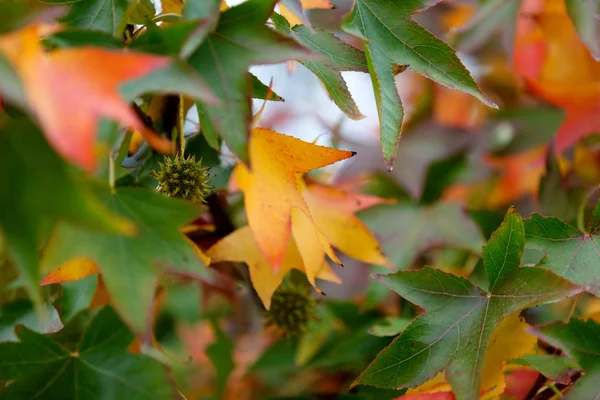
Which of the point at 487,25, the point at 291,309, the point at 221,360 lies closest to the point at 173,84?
the point at 291,309

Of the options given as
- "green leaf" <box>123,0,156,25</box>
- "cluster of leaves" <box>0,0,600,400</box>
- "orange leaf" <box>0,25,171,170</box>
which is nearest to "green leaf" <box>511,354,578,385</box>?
"cluster of leaves" <box>0,0,600,400</box>

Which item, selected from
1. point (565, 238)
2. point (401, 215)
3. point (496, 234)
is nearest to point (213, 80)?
point (496, 234)

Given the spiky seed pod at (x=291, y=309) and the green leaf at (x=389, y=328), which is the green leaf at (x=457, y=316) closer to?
the green leaf at (x=389, y=328)

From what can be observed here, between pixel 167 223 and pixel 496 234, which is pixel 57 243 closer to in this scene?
pixel 167 223

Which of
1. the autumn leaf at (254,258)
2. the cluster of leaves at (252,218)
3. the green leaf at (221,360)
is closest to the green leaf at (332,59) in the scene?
the cluster of leaves at (252,218)

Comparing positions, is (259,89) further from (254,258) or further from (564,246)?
(564,246)

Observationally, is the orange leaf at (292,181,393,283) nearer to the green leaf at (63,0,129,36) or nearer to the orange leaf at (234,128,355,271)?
the orange leaf at (234,128,355,271)
